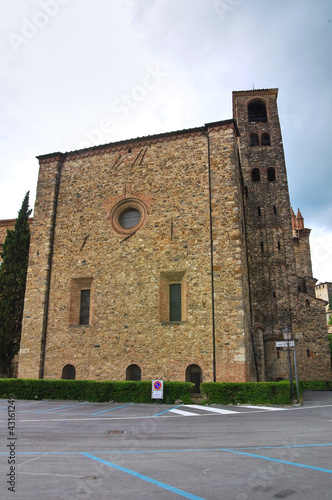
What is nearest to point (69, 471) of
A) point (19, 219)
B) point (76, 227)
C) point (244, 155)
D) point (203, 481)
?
point (203, 481)

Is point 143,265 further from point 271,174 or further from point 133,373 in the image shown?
point 271,174

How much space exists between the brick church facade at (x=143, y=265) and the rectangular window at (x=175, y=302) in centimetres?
Result: 5

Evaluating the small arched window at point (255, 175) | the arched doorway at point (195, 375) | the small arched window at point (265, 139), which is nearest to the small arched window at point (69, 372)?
the arched doorway at point (195, 375)

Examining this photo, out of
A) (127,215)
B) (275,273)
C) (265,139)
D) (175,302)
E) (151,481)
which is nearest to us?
A: (151,481)

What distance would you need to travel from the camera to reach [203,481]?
5.10m

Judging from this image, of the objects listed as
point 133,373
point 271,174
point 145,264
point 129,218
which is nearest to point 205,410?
point 133,373

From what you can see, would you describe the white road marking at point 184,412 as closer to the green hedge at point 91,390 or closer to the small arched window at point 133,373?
the green hedge at point 91,390

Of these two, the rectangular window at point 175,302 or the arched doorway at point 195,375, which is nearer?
the arched doorway at point 195,375

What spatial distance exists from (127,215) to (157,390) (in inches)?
371

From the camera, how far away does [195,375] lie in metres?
17.0

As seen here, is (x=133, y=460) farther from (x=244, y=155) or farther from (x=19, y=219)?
(x=244, y=155)

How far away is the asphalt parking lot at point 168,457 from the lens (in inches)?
188

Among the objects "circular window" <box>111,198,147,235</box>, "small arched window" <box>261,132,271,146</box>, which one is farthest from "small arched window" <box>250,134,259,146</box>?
"circular window" <box>111,198,147,235</box>

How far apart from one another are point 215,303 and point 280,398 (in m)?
4.72
